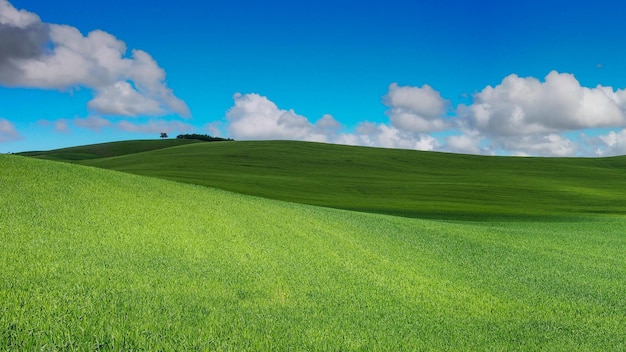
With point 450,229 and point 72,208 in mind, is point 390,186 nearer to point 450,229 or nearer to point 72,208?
point 450,229

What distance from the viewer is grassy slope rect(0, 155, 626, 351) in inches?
245

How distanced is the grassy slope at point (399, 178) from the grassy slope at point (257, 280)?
18.0 m

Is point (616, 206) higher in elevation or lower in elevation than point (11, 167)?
lower

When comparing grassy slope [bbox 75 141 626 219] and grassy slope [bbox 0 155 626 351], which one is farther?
grassy slope [bbox 75 141 626 219]

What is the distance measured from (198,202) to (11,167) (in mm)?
5638

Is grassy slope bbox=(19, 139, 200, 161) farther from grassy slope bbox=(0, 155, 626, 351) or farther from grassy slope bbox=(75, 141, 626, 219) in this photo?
A: grassy slope bbox=(0, 155, 626, 351)

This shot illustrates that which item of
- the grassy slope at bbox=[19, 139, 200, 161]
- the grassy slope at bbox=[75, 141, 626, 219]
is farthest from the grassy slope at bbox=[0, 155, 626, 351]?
the grassy slope at bbox=[19, 139, 200, 161]

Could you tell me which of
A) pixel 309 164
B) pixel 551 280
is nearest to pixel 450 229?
pixel 551 280

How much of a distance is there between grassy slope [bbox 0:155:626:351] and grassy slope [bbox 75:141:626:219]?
1804 cm

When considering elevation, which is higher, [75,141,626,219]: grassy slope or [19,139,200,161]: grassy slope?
[19,139,200,161]: grassy slope

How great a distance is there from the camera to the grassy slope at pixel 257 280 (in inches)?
245

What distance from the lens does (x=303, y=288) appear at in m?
8.73

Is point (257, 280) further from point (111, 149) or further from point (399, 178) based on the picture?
point (111, 149)

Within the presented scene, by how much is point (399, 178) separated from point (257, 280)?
181 ft
